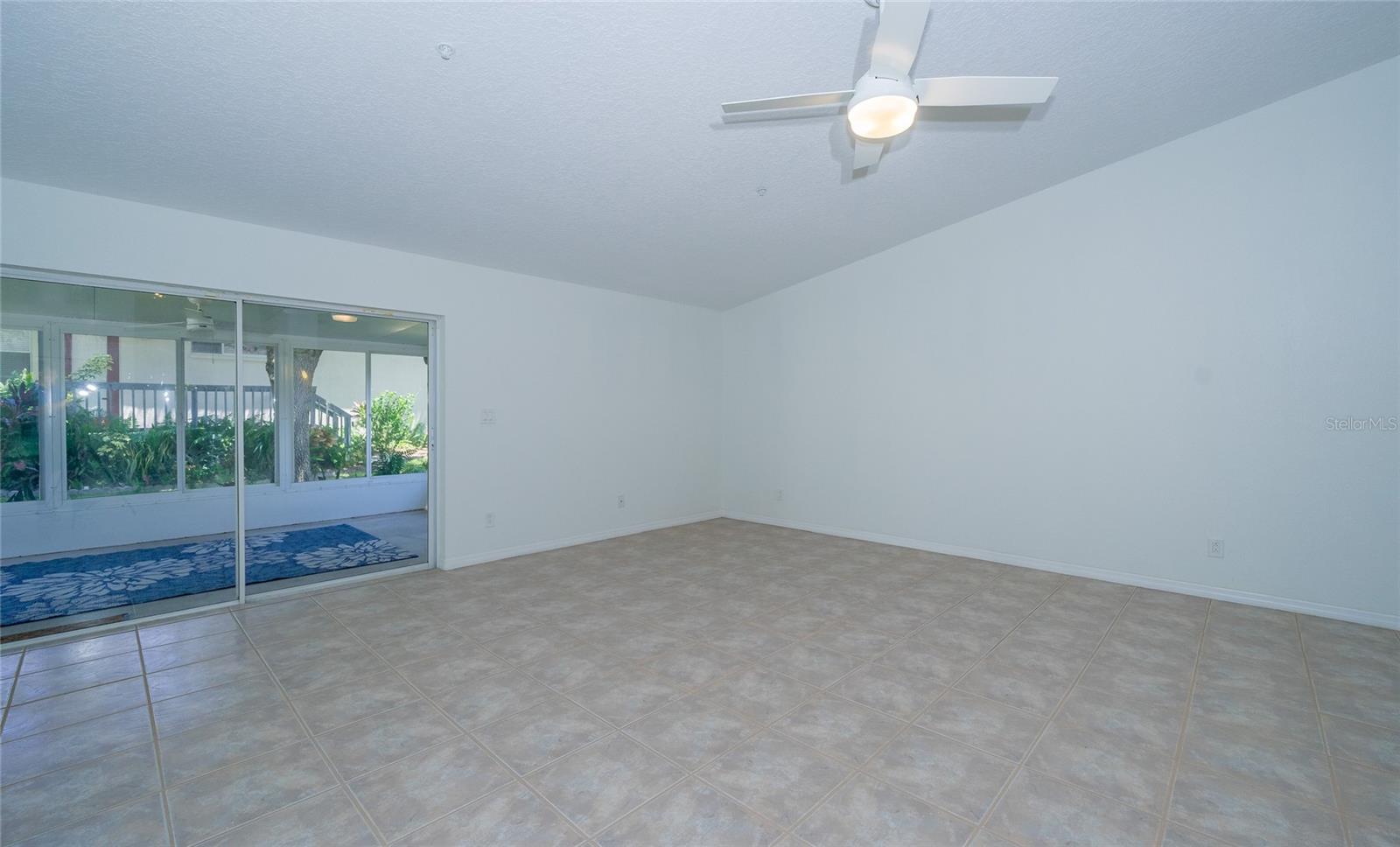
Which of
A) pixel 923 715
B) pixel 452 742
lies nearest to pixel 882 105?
pixel 923 715

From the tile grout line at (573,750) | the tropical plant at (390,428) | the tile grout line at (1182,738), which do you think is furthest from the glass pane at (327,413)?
the tile grout line at (1182,738)

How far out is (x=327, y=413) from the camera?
5488 mm

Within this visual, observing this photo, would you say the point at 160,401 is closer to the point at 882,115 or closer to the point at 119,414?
the point at 119,414

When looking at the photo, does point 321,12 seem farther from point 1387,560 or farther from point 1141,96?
point 1387,560

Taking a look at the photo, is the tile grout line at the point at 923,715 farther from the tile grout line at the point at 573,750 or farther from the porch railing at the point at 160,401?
the porch railing at the point at 160,401

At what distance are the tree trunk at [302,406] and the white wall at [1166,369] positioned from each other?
520 cm

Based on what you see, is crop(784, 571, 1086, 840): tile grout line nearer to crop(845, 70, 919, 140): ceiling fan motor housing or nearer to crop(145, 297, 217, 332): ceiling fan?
crop(845, 70, 919, 140): ceiling fan motor housing

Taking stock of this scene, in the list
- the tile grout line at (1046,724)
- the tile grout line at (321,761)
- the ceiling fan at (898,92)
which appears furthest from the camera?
the ceiling fan at (898,92)

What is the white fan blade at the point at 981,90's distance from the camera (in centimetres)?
222

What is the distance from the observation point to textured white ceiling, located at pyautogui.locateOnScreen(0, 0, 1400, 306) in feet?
7.24

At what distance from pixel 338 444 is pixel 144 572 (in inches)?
69.7

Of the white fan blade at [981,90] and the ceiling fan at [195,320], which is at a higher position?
the white fan blade at [981,90]

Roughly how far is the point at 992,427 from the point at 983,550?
42.5 inches

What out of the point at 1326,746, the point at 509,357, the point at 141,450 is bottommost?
the point at 1326,746
